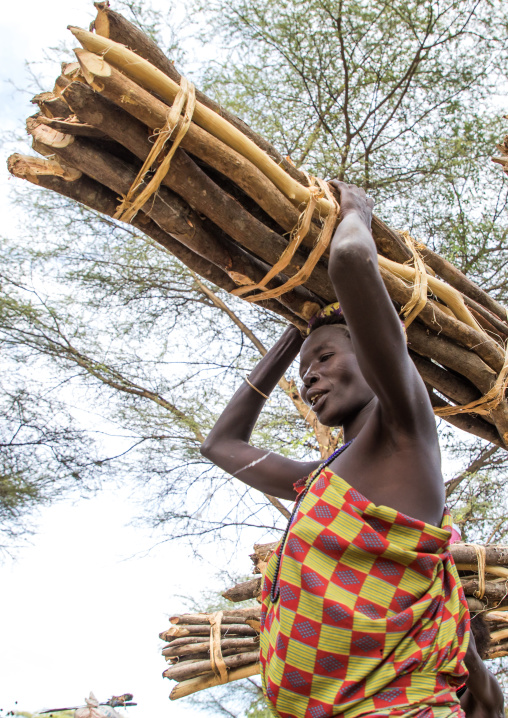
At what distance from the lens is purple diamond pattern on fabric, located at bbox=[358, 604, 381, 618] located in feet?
4.71

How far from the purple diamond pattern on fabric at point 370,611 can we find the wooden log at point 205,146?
1.00 metres

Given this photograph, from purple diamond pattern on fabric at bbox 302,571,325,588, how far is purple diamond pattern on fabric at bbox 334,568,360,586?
1.7 inches

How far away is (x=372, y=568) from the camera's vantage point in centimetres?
148

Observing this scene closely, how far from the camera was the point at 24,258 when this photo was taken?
5.66m

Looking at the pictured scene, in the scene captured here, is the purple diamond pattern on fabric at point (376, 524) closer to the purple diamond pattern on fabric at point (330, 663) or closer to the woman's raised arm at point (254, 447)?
the purple diamond pattern on fabric at point (330, 663)

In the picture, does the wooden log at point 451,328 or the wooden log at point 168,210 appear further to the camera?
the wooden log at point 451,328

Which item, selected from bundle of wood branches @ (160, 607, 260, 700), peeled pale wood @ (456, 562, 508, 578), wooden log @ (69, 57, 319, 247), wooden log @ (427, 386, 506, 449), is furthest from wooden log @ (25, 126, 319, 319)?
bundle of wood branches @ (160, 607, 260, 700)

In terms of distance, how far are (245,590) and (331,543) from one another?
1886 mm

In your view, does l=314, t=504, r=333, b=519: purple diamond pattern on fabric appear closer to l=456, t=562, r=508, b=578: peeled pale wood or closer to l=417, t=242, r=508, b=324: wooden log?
l=417, t=242, r=508, b=324: wooden log

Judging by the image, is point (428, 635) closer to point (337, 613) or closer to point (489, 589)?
point (337, 613)

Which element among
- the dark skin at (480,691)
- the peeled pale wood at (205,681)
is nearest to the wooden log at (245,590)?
the peeled pale wood at (205,681)

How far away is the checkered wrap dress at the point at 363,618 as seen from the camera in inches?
55.6

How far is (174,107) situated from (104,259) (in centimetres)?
439

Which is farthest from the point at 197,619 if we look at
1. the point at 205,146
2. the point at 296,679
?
the point at 205,146
